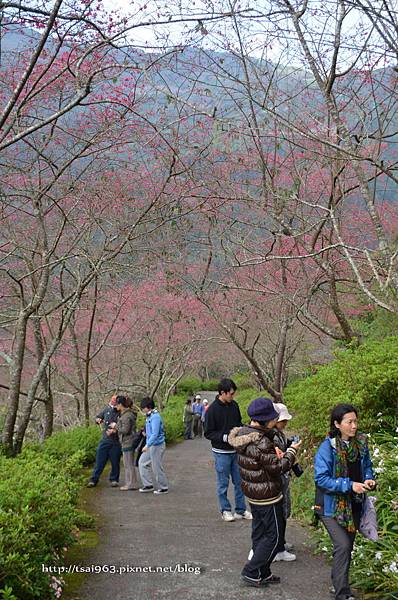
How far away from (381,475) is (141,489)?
4.56m

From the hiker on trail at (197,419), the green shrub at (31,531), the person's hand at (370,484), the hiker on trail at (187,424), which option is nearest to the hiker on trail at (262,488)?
the person's hand at (370,484)

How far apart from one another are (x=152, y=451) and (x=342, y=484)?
15.3 ft

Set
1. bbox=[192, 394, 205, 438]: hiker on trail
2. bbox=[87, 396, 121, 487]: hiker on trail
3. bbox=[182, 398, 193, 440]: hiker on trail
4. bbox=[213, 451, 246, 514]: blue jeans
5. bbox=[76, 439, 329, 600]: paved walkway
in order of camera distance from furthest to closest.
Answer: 1. bbox=[192, 394, 205, 438]: hiker on trail
2. bbox=[182, 398, 193, 440]: hiker on trail
3. bbox=[87, 396, 121, 487]: hiker on trail
4. bbox=[213, 451, 246, 514]: blue jeans
5. bbox=[76, 439, 329, 600]: paved walkway

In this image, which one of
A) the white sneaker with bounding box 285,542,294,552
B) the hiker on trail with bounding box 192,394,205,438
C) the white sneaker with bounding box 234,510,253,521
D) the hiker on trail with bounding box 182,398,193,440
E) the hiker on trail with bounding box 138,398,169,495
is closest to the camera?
the white sneaker with bounding box 285,542,294,552

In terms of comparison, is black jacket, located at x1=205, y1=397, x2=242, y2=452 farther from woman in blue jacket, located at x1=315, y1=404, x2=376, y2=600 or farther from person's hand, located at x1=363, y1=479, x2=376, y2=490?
person's hand, located at x1=363, y1=479, x2=376, y2=490

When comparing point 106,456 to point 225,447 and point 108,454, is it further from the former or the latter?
point 225,447

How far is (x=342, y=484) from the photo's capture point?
3682 millimetres

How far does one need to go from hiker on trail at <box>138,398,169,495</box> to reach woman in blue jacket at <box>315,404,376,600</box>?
14.1 ft

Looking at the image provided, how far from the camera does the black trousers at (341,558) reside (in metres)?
3.71

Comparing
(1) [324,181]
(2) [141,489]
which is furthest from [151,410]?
(1) [324,181]

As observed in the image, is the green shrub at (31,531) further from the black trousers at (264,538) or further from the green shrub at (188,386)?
the green shrub at (188,386)

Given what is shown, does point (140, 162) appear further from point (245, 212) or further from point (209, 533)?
point (209, 533)

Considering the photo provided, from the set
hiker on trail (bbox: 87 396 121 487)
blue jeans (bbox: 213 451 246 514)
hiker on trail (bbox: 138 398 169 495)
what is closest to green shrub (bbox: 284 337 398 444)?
blue jeans (bbox: 213 451 246 514)

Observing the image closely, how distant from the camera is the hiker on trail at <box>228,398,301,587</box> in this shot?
4.15m
